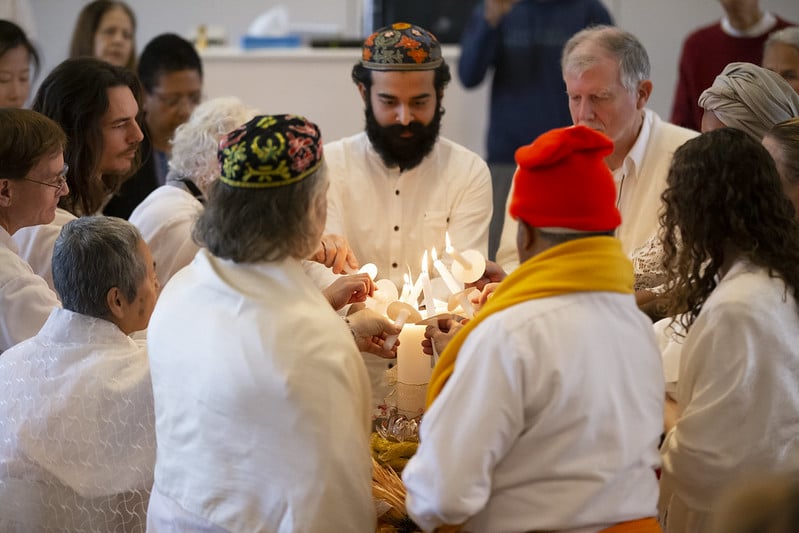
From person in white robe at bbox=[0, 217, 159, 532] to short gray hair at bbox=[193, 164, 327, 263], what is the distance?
1.78 ft

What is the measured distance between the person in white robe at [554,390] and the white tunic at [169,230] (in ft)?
6.35

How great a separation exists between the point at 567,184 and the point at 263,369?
791 mm

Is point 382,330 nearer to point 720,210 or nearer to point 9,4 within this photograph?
point 720,210

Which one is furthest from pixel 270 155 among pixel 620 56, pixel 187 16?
pixel 187 16

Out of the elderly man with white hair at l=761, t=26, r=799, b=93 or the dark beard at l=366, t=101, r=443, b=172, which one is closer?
the dark beard at l=366, t=101, r=443, b=172

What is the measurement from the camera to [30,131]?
3.06 metres

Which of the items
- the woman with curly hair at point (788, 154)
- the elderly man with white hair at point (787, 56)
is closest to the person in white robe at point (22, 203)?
the woman with curly hair at point (788, 154)

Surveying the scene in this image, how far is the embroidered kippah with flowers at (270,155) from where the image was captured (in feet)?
7.35

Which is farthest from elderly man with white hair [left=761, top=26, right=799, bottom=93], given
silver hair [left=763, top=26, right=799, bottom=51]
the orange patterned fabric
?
the orange patterned fabric

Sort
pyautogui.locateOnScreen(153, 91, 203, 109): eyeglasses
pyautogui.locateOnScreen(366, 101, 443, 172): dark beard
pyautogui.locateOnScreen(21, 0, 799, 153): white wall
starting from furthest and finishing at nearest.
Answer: pyautogui.locateOnScreen(21, 0, 799, 153): white wall → pyautogui.locateOnScreen(153, 91, 203, 109): eyeglasses → pyautogui.locateOnScreen(366, 101, 443, 172): dark beard

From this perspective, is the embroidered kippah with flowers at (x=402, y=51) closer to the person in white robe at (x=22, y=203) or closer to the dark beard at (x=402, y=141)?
the dark beard at (x=402, y=141)

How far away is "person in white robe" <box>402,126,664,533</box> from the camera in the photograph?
2.01 m

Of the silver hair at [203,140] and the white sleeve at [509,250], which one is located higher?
A: the silver hair at [203,140]

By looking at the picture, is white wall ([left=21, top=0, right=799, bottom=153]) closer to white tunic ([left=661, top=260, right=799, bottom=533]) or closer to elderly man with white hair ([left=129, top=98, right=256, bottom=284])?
elderly man with white hair ([left=129, top=98, right=256, bottom=284])
